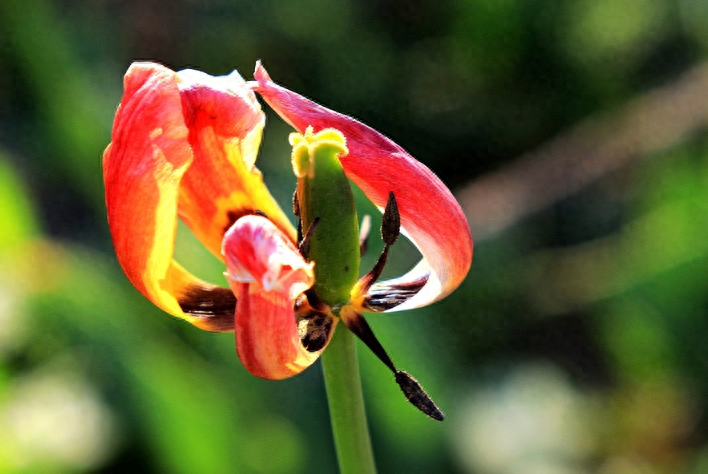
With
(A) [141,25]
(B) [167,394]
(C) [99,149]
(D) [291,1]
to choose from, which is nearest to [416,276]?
(B) [167,394]

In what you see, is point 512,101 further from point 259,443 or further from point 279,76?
point 259,443

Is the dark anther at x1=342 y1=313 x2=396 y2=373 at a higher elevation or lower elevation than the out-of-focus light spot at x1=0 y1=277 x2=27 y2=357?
lower

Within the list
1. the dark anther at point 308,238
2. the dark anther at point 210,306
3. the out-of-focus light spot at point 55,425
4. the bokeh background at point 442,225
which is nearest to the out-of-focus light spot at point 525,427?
the bokeh background at point 442,225

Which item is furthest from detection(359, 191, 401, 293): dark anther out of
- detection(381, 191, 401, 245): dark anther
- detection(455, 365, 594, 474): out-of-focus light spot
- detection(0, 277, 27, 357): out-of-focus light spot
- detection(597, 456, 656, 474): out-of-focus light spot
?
detection(597, 456, 656, 474): out-of-focus light spot

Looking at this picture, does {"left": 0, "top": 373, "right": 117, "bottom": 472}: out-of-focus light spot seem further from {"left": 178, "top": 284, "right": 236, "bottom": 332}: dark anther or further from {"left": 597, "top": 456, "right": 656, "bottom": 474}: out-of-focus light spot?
{"left": 597, "top": 456, "right": 656, "bottom": 474}: out-of-focus light spot

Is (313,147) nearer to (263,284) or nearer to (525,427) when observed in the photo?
(263,284)

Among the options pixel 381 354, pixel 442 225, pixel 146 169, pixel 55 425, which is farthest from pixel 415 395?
pixel 55 425
